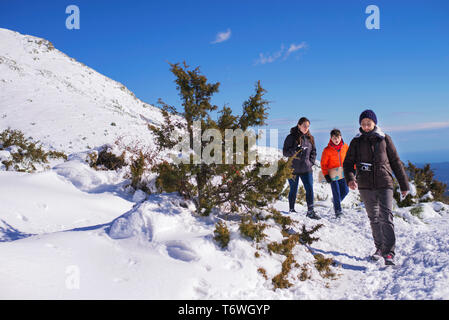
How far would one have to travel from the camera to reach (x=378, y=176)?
13.7ft

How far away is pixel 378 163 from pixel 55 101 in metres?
26.1

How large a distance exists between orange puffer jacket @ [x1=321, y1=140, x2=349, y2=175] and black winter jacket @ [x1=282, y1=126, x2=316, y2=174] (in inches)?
11.6

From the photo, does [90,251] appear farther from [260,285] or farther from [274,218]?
[274,218]

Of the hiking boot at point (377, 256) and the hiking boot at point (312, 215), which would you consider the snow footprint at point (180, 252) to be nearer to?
the hiking boot at point (377, 256)

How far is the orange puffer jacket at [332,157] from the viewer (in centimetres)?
646

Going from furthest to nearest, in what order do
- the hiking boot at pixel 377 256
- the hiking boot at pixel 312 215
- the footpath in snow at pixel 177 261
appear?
the hiking boot at pixel 312 215 → the hiking boot at pixel 377 256 → the footpath in snow at pixel 177 261

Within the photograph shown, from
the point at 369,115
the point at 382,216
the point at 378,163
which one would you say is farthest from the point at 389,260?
the point at 369,115

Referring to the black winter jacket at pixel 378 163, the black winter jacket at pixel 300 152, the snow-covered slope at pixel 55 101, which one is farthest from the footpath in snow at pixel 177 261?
the snow-covered slope at pixel 55 101

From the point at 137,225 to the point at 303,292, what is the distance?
237cm

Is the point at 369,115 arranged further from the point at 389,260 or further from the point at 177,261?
the point at 177,261

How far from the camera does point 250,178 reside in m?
4.50

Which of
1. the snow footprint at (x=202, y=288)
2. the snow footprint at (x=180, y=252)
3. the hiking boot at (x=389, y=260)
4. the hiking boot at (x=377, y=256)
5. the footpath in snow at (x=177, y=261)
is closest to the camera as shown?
the footpath in snow at (x=177, y=261)

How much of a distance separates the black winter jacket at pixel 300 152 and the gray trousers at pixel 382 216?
6.98 feet
